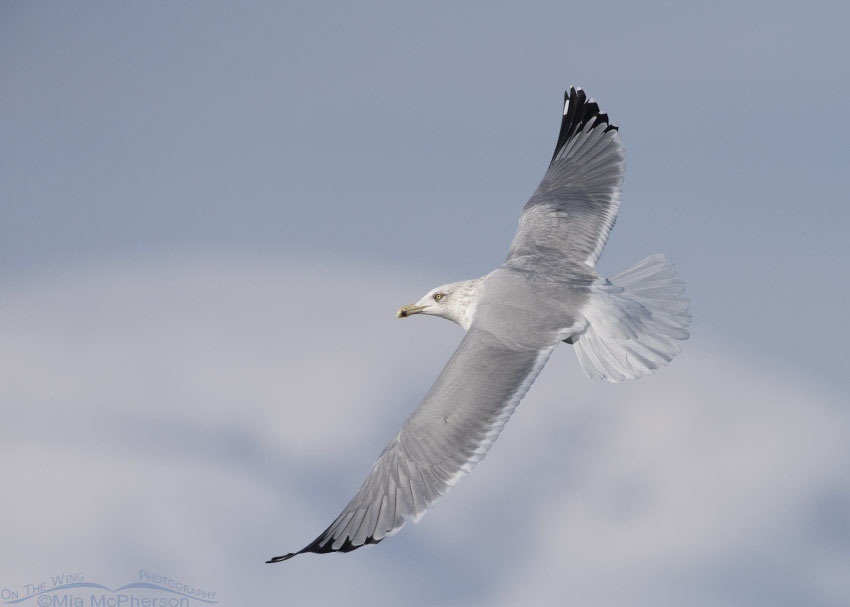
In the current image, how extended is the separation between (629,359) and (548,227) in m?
1.34

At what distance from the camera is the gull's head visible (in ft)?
17.8

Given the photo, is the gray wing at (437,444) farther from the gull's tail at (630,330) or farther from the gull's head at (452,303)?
the gull's head at (452,303)

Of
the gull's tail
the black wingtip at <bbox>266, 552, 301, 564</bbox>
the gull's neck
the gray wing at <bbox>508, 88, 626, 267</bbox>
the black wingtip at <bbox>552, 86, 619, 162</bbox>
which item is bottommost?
the black wingtip at <bbox>266, 552, 301, 564</bbox>

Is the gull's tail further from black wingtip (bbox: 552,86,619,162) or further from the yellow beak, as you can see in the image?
black wingtip (bbox: 552,86,619,162)

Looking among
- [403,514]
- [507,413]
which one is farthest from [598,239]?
[403,514]

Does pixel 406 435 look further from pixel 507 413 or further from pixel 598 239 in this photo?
pixel 598 239

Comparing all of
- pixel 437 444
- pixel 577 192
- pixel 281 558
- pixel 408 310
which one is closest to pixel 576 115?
pixel 577 192

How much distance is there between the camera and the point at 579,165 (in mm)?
6496

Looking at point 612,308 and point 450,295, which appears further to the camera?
point 450,295

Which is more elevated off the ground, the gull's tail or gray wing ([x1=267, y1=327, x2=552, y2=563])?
the gull's tail

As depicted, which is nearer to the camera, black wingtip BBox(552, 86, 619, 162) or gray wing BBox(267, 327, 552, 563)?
gray wing BBox(267, 327, 552, 563)

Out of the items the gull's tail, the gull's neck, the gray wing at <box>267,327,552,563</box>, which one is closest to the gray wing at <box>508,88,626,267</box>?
the gull's neck

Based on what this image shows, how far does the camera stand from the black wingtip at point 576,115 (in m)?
6.66

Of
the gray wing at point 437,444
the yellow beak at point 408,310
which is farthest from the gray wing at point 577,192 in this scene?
the gray wing at point 437,444
